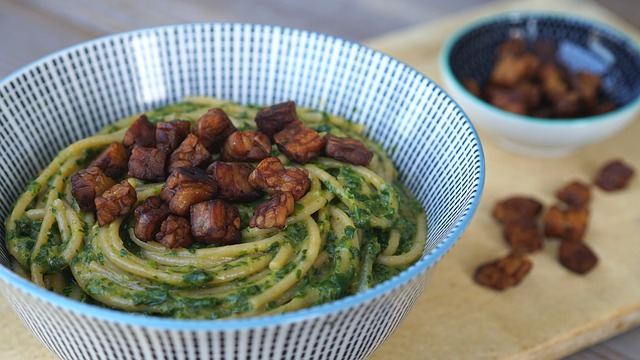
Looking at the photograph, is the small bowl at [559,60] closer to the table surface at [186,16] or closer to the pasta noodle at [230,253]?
the table surface at [186,16]

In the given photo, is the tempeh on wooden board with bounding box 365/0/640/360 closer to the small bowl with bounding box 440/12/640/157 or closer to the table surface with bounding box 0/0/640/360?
the small bowl with bounding box 440/12/640/157

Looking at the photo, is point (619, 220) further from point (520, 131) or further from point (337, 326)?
point (337, 326)

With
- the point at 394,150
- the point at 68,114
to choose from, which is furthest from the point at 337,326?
the point at 68,114

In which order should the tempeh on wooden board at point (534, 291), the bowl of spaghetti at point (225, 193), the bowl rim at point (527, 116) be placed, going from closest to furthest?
1. the bowl of spaghetti at point (225, 193)
2. the tempeh on wooden board at point (534, 291)
3. the bowl rim at point (527, 116)

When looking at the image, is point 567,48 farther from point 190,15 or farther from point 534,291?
point 190,15

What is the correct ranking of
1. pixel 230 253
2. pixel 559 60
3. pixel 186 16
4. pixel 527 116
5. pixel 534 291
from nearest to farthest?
pixel 230 253, pixel 534 291, pixel 527 116, pixel 559 60, pixel 186 16

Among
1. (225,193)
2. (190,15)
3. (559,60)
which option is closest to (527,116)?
(559,60)

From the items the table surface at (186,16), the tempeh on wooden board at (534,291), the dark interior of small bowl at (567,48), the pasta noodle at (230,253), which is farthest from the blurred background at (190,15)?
the pasta noodle at (230,253)
